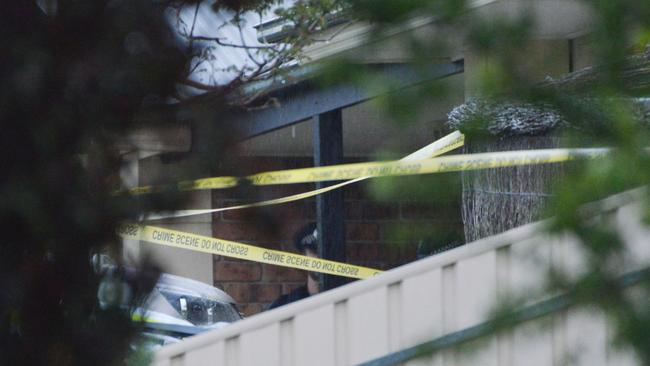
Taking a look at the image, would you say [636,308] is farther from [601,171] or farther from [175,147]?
[175,147]

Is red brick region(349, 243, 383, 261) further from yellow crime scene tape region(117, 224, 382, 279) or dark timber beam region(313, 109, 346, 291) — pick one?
dark timber beam region(313, 109, 346, 291)

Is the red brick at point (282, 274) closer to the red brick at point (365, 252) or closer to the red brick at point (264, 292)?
the red brick at point (264, 292)

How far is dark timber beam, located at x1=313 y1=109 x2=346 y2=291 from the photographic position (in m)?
6.12

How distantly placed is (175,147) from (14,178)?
0.51 feet

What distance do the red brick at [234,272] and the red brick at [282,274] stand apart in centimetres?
10

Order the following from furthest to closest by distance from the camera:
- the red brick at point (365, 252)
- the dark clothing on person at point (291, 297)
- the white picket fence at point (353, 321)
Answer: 1. the red brick at point (365, 252)
2. the dark clothing on person at point (291, 297)
3. the white picket fence at point (353, 321)

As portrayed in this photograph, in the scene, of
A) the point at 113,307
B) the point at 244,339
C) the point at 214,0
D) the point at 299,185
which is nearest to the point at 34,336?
the point at 113,307

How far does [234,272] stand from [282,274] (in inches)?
14.0

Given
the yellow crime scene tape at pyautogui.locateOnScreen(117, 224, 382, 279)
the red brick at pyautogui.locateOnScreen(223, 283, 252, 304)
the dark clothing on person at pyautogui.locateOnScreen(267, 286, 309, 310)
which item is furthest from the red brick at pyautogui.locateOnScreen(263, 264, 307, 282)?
the dark clothing on person at pyautogui.locateOnScreen(267, 286, 309, 310)

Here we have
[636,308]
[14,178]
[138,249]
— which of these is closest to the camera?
[636,308]

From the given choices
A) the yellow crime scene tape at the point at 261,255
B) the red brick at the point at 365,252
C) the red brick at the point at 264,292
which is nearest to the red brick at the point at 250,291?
the red brick at the point at 264,292

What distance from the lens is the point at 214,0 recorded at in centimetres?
106

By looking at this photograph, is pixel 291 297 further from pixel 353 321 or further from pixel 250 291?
pixel 353 321

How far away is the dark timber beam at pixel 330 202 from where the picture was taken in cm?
612
